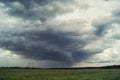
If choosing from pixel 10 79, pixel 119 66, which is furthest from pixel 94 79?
pixel 119 66

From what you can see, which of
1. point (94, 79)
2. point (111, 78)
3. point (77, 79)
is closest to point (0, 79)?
point (77, 79)

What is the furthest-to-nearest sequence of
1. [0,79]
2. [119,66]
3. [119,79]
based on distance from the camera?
[119,66] < [0,79] < [119,79]

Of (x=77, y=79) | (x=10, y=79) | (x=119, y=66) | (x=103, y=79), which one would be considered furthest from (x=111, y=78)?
(x=119, y=66)

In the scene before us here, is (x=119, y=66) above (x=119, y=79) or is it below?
above

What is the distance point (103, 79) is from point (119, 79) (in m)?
3.57

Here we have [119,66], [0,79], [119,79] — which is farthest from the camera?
[119,66]

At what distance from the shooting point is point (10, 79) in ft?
208

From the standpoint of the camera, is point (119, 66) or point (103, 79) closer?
point (103, 79)

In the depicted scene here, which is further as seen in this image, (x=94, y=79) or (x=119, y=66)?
(x=119, y=66)

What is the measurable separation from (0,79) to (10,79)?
8.62 ft

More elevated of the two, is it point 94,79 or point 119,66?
point 119,66

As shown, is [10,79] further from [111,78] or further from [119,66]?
[119,66]

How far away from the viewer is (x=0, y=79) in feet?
203

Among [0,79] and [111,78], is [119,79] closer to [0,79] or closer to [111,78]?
[111,78]
